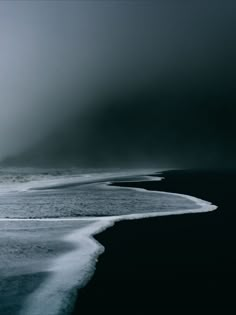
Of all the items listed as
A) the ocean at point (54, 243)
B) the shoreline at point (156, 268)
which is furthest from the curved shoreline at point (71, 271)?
the shoreline at point (156, 268)

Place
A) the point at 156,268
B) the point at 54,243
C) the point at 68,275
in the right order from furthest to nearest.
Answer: the point at 54,243
the point at 156,268
the point at 68,275

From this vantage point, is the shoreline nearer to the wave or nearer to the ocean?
the wave

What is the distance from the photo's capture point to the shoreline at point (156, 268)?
7.73 metres

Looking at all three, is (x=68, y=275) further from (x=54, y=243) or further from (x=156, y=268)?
(x=54, y=243)

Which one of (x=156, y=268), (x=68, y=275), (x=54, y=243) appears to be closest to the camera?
(x=68, y=275)

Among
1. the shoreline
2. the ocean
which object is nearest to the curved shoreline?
the ocean

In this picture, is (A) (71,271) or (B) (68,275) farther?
(A) (71,271)

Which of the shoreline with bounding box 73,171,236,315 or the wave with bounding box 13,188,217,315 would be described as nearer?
the wave with bounding box 13,188,217,315

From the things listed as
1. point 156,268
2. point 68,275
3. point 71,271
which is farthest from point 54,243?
point 156,268

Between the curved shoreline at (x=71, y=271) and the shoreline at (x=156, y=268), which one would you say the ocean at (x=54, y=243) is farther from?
the shoreline at (x=156, y=268)

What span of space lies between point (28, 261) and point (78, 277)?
2067 millimetres

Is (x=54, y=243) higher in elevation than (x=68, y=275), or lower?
higher

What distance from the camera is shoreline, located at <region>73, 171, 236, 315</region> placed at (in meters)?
7.73

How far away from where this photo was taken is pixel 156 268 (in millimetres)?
9914
